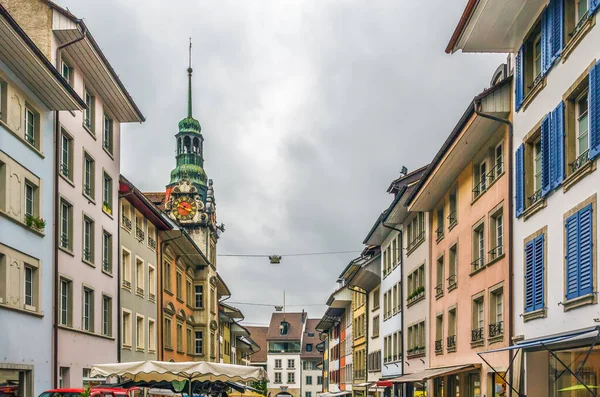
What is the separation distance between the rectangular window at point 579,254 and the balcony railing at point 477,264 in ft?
27.7

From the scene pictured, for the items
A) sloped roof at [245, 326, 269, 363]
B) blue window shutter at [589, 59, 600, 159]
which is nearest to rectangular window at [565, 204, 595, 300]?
blue window shutter at [589, 59, 600, 159]

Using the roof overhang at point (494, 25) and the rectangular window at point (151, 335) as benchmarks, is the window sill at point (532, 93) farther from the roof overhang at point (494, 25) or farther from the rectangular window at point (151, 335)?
the rectangular window at point (151, 335)

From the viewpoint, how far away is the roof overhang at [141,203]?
36.2 m

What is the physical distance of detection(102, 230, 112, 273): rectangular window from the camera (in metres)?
33.6

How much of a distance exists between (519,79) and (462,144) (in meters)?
4.40

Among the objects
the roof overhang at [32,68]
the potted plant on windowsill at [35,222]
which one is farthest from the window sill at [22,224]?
the roof overhang at [32,68]

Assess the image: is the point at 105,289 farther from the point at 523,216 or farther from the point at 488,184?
the point at 523,216

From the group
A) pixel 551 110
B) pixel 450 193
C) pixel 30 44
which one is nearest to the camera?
pixel 551 110

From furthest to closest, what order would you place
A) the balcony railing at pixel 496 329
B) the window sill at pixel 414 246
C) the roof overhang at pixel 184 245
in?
the roof overhang at pixel 184 245, the window sill at pixel 414 246, the balcony railing at pixel 496 329

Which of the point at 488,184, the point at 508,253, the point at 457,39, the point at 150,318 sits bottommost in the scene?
the point at 150,318

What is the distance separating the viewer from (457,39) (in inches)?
816

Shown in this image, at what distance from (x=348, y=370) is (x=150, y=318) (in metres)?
29.2

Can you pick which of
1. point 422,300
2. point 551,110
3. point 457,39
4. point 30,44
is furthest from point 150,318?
point 551,110

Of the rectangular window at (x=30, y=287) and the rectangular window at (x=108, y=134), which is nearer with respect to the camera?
the rectangular window at (x=30, y=287)
